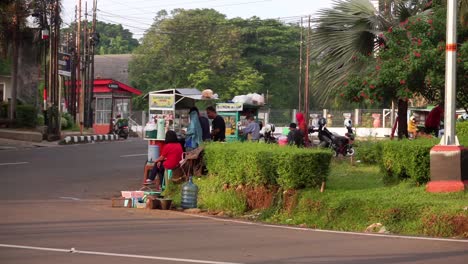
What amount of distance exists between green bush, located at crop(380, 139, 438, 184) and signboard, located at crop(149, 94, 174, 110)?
6949 millimetres

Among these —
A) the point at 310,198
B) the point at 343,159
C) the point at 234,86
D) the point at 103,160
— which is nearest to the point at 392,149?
the point at 310,198

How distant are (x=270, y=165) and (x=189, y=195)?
1766mm

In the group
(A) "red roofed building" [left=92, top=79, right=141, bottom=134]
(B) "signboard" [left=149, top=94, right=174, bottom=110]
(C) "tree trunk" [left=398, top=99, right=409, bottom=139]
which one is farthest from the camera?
(A) "red roofed building" [left=92, top=79, right=141, bottom=134]

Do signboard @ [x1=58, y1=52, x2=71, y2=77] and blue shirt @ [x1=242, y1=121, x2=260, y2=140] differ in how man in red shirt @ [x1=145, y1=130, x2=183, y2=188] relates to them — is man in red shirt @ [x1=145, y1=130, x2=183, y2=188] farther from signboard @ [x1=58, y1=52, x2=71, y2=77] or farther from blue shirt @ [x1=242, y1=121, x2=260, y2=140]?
signboard @ [x1=58, y1=52, x2=71, y2=77]

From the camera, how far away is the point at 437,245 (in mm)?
9992

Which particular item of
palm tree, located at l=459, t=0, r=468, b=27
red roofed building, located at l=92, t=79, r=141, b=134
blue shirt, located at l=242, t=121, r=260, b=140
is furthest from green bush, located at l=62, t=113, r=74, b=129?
palm tree, located at l=459, t=0, r=468, b=27

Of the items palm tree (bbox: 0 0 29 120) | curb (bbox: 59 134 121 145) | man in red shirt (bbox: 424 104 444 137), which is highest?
palm tree (bbox: 0 0 29 120)

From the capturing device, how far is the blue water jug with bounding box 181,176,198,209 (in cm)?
1396

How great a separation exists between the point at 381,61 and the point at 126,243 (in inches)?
400

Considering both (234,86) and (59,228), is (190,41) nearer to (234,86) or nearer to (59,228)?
(234,86)

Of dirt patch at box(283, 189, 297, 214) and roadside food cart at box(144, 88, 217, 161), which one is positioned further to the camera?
roadside food cart at box(144, 88, 217, 161)

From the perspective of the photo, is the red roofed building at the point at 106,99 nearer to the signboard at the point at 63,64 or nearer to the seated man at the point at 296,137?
the signboard at the point at 63,64

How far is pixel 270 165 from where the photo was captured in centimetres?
1329

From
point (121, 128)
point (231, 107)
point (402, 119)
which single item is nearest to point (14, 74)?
point (121, 128)
